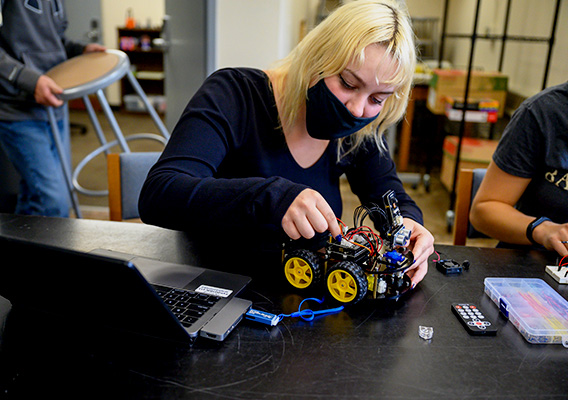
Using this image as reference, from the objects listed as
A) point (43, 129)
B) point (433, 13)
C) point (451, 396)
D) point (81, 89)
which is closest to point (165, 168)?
point (451, 396)

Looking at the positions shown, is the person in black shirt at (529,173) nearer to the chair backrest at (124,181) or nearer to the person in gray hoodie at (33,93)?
the chair backrest at (124,181)

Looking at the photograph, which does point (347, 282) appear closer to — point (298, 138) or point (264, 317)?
point (264, 317)

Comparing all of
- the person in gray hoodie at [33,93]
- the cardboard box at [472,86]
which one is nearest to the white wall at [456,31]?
the cardboard box at [472,86]

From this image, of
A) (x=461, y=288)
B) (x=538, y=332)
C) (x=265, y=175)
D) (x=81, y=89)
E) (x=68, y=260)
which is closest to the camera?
(x=68, y=260)

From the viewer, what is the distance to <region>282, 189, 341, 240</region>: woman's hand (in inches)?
32.3

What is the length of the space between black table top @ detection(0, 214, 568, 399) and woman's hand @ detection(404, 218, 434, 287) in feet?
0.15

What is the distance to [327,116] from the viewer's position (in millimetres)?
1047

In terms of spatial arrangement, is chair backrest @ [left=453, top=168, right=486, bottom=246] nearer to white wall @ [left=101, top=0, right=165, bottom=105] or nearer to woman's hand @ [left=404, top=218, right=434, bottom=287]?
woman's hand @ [left=404, top=218, right=434, bottom=287]

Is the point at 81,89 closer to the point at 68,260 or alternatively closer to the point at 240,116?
the point at 240,116

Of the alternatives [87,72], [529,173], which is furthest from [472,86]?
[87,72]

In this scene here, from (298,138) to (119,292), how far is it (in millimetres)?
674

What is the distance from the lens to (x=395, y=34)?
3.25 feet

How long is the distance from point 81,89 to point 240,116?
3.28ft

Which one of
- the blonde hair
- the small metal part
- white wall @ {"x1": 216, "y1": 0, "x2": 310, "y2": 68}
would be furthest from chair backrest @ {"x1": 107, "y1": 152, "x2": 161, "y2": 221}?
white wall @ {"x1": 216, "y1": 0, "x2": 310, "y2": 68}
